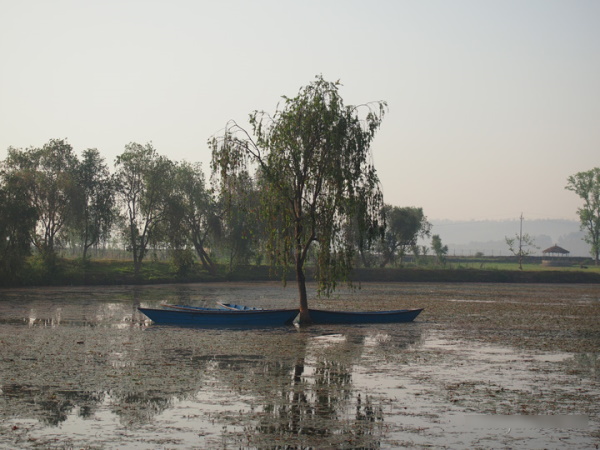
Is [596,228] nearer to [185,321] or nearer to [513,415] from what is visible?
[185,321]

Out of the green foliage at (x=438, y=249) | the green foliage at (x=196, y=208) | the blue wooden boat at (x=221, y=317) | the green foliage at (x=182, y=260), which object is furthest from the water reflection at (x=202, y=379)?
the green foliage at (x=438, y=249)

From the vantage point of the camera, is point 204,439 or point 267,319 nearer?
point 204,439

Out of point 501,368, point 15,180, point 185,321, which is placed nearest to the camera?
point 501,368

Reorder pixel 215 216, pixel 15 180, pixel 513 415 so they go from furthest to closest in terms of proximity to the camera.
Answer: pixel 215 216
pixel 15 180
pixel 513 415

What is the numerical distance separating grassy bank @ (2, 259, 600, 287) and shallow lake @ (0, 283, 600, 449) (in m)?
35.0

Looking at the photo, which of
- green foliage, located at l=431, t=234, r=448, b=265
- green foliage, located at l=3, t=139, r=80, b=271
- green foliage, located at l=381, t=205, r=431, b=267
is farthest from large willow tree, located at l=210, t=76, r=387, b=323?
green foliage, located at l=431, t=234, r=448, b=265

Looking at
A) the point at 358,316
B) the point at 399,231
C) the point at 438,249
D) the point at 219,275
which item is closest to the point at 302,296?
the point at 358,316

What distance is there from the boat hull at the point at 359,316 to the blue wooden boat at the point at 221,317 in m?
1.23

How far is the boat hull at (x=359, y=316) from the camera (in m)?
32.8

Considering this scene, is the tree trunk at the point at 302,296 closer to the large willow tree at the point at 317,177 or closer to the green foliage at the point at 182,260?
the large willow tree at the point at 317,177

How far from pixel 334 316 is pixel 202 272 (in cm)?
5523

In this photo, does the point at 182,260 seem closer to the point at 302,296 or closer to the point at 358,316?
the point at 302,296

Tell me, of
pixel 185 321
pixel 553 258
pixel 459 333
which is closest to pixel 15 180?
pixel 185 321

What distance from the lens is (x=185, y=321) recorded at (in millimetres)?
32094
